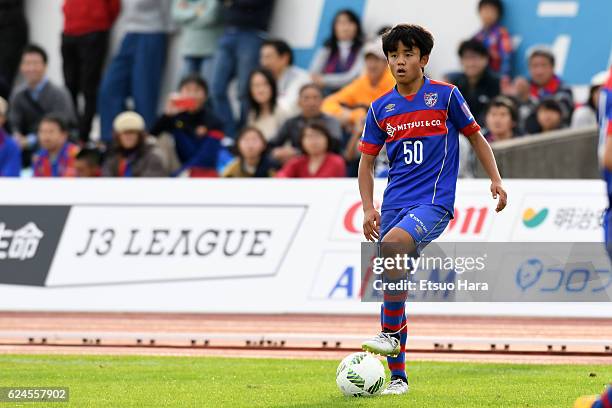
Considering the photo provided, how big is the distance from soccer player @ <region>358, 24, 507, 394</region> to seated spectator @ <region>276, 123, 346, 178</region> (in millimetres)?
6315

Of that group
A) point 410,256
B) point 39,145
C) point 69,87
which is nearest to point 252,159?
point 39,145

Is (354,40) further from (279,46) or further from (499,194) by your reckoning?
(499,194)

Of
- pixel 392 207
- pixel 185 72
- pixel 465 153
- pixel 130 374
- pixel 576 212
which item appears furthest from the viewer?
pixel 185 72

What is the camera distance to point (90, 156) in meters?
16.4

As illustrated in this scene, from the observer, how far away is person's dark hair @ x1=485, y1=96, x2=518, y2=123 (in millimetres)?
15656

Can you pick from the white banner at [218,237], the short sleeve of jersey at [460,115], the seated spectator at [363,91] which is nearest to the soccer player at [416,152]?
the short sleeve of jersey at [460,115]

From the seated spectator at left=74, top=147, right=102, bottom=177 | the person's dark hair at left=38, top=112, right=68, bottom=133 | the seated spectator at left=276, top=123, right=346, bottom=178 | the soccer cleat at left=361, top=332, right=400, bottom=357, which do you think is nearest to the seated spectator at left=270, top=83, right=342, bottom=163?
the seated spectator at left=276, top=123, right=346, bottom=178

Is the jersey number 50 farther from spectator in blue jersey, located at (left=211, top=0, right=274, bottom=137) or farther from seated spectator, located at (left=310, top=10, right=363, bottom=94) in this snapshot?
spectator in blue jersey, located at (left=211, top=0, right=274, bottom=137)

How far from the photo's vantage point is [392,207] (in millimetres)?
8773

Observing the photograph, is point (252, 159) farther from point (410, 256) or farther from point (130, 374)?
point (410, 256)

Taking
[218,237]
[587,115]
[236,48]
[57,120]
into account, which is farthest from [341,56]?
[218,237]

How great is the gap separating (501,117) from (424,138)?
23.7ft

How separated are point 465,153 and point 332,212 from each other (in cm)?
195

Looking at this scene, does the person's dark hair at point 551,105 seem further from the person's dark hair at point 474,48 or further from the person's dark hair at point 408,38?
the person's dark hair at point 408,38
